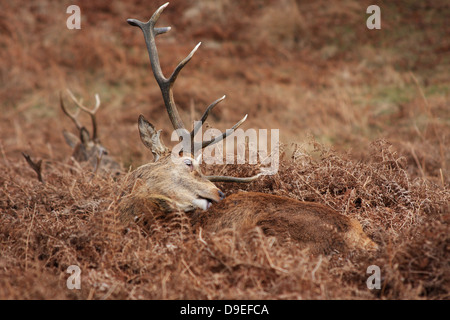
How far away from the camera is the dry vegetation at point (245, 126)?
138 inches

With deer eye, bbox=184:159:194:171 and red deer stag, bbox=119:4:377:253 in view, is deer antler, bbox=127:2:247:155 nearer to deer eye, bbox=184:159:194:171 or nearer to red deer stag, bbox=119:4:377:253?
red deer stag, bbox=119:4:377:253

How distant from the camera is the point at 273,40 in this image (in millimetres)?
15297

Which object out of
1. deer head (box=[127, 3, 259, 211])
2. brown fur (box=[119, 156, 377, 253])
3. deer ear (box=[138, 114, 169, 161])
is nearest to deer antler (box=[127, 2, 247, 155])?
deer head (box=[127, 3, 259, 211])

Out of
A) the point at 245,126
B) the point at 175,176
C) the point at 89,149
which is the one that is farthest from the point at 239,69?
the point at 175,176

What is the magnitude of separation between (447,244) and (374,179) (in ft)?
5.75

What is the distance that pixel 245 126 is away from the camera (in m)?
10.8

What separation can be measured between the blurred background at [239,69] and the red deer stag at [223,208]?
446 cm

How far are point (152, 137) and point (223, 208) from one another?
1.21 metres

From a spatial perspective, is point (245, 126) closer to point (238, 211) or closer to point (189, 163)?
point (189, 163)

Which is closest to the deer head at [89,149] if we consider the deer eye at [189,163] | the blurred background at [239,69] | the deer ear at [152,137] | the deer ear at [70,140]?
the deer ear at [70,140]

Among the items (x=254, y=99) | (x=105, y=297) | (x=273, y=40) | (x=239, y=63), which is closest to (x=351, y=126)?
(x=254, y=99)

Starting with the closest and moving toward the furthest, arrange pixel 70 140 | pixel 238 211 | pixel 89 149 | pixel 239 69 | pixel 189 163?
pixel 238 211
pixel 189 163
pixel 89 149
pixel 70 140
pixel 239 69

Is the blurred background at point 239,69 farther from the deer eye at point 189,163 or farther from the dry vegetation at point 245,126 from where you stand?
the deer eye at point 189,163
